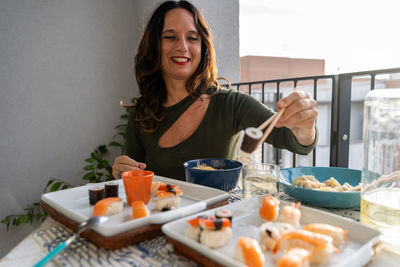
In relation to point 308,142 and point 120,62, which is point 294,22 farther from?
point 308,142

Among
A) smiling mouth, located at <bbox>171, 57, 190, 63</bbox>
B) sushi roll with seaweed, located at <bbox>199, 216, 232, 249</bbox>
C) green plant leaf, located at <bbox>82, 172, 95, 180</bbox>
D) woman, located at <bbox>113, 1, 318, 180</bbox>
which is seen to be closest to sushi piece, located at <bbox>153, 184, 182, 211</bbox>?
sushi roll with seaweed, located at <bbox>199, 216, 232, 249</bbox>

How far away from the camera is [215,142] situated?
1.54m

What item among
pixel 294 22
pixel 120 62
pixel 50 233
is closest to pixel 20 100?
pixel 120 62

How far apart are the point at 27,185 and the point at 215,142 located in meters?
2.02

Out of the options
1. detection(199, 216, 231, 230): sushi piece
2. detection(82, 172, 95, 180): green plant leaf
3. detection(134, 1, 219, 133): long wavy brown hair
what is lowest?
detection(82, 172, 95, 180): green plant leaf

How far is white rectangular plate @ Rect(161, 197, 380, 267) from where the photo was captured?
485mm

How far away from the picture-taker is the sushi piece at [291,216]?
636mm

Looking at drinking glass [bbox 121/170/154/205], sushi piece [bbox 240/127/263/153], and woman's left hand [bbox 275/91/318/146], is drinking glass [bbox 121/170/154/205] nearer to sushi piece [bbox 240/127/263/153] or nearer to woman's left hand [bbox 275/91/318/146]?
sushi piece [bbox 240/127/263/153]

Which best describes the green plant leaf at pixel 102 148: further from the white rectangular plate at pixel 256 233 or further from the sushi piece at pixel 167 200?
the white rectangular plate at pixel 256 233

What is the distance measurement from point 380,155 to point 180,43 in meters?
1.15

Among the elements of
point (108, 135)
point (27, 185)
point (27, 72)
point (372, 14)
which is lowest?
point (27, 185)

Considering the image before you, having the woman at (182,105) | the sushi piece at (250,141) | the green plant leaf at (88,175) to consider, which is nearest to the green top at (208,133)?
the woman at (182,105)

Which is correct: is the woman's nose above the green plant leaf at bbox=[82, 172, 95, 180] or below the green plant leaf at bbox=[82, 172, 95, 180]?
above

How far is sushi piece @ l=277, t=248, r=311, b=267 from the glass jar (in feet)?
1.01
